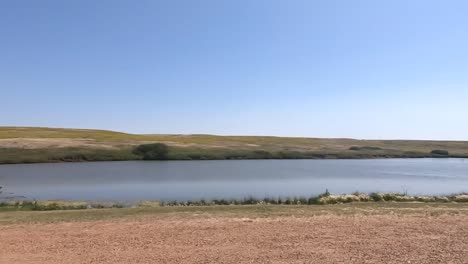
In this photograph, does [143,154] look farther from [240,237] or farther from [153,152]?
[240,237]

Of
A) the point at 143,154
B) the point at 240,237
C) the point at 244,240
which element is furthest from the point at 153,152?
the point at 244,240

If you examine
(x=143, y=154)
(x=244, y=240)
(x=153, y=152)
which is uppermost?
(x=153, y=152)

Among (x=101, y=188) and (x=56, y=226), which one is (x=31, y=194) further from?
(x=56, y=226)

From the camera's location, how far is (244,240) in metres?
11.8

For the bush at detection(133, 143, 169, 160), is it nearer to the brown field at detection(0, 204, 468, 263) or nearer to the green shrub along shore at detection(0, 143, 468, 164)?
the green shrub along shore at detection(0, 143, 468, 164)

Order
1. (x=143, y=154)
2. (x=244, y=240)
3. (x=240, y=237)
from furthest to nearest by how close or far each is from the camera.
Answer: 1. (x=143, y=154)
2. (x=240, y=237)
3. (x=244, y=240)

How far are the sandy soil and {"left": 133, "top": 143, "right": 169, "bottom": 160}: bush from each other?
182 ft

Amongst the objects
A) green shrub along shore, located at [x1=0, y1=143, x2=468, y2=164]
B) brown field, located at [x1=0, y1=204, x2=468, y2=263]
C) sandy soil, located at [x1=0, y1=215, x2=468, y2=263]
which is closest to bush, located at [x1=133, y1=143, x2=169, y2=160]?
green shrub along shore, located at [x1=0, y1=143, x2=468, y2=164]

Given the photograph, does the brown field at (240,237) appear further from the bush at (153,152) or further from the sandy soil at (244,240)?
the bush at (153,152)

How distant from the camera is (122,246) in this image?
445 inches

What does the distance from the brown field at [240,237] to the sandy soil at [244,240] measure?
0.02 metres

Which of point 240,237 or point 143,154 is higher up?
point 143,154

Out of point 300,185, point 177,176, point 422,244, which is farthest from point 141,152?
point 422,244

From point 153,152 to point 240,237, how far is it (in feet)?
196
